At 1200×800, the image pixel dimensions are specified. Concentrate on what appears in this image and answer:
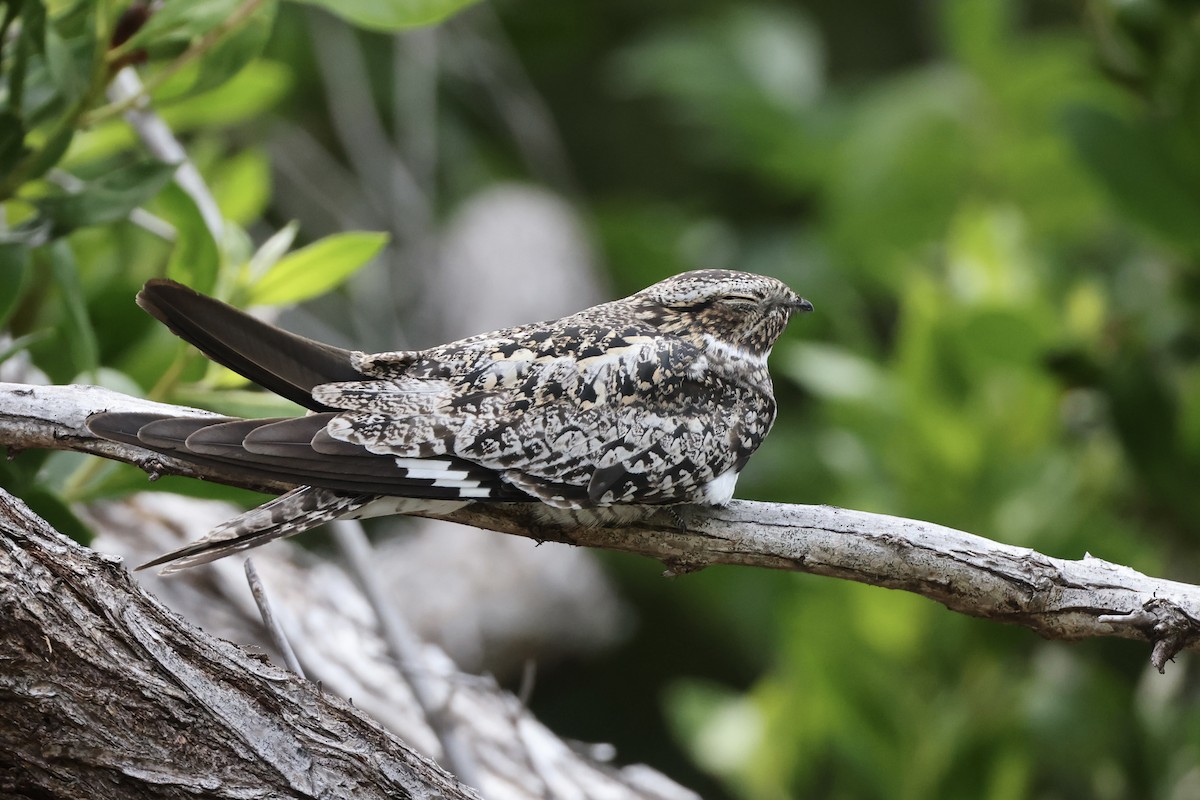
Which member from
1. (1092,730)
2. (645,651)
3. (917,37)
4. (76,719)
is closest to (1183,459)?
(1092,730)

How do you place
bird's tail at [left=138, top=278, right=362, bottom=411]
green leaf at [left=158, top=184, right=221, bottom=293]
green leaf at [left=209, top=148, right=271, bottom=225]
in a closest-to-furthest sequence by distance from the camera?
bird's tail at [left=138, top=278, right=362, bottom=411] → green leaf at [left=158, top=184, right=221, bottom=293] → green leaf at [left=209, top=148, right=271, bottom=225]

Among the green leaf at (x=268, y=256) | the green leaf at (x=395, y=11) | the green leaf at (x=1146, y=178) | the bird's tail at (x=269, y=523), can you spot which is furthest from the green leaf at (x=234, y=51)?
the green leaf at (x=1146, y=178)

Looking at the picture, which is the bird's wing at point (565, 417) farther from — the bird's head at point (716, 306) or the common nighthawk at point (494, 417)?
the bird's head at point (716, 306)

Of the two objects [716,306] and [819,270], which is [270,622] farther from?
[819,270]

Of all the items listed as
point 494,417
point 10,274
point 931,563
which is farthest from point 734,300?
point 10,274

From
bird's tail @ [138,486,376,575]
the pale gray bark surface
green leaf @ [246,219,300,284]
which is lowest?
the pale gray bark surface

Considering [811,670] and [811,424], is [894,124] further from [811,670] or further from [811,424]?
[811,670]

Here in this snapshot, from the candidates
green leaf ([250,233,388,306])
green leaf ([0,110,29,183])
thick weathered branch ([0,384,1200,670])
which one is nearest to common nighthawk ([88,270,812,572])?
thick weathered branch ([0,384,1200,670])

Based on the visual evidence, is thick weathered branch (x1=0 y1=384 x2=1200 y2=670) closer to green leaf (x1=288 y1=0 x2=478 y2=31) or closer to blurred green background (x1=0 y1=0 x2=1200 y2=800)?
blurred green background (x1=0 y1=0 x2=1200 y2=800)
